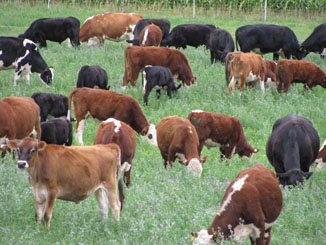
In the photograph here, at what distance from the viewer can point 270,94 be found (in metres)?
16.1

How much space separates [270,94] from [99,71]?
14.9 feet

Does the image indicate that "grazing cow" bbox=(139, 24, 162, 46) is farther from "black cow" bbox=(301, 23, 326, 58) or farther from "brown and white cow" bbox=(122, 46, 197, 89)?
"black cow" bbox=(301, 23, 326, 58)

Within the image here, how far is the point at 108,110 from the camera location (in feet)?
40.6

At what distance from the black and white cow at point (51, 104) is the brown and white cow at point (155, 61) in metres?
3.14

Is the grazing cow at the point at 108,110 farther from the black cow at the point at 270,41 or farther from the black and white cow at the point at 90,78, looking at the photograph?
the black cow at the point at 270,41

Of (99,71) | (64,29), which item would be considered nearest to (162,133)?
(99,71)

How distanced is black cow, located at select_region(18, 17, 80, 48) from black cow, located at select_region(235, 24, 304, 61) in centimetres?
614

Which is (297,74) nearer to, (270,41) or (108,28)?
(270,41)

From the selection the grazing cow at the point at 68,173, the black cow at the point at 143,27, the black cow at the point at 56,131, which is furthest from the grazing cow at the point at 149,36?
the grazing cow at the point at 68,173

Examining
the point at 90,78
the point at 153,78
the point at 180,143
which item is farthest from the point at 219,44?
the point at 180,143

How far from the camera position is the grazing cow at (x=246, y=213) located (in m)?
6.82

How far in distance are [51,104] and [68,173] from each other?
19.4 feet

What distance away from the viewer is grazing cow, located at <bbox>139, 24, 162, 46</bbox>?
20578mm

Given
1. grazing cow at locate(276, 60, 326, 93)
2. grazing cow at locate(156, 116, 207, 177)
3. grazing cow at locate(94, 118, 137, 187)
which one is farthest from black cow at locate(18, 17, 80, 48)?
grazing cow at locate(94, 118, 137, 187)
